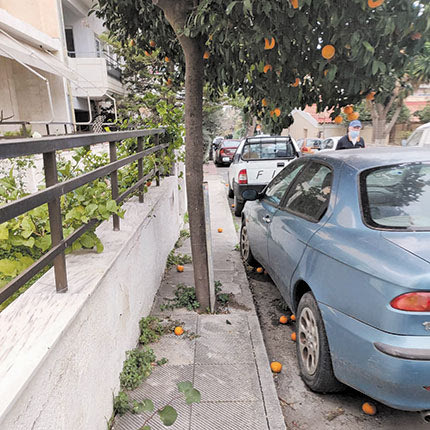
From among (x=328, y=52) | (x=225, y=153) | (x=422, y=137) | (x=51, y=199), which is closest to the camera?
(x=51, y=199)

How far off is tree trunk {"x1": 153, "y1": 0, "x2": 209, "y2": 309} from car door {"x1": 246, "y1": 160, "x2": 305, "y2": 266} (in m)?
0.72

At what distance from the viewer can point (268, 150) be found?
28.7ft

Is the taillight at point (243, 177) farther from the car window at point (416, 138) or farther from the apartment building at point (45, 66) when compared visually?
the apartment building at point (45, 66)

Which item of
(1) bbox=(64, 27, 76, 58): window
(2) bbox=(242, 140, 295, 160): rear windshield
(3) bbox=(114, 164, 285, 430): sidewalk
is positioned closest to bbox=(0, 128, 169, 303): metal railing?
(3) bbox=(114, 164, 285, 430): sidewalk

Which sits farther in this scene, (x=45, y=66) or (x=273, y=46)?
(x=45, y=66)

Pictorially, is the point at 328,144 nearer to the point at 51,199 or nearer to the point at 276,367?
the point at 276,367

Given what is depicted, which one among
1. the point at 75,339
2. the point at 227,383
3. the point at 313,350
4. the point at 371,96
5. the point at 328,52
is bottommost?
the point at 227,383

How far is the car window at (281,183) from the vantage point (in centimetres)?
381

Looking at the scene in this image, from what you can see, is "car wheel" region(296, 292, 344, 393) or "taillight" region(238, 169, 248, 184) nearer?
"car wheel" region(296, 292, 344, 393)

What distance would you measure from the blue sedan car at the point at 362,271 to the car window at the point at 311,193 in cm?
1

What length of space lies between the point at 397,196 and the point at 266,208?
1.75 m

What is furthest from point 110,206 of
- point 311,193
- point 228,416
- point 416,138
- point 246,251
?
point 416,138

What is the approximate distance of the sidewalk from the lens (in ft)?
7.57

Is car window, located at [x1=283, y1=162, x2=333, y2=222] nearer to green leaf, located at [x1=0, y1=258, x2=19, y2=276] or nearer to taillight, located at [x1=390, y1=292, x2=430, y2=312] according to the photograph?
taillight, located at [x1=390, y1=292, x2=430, y2=312]
